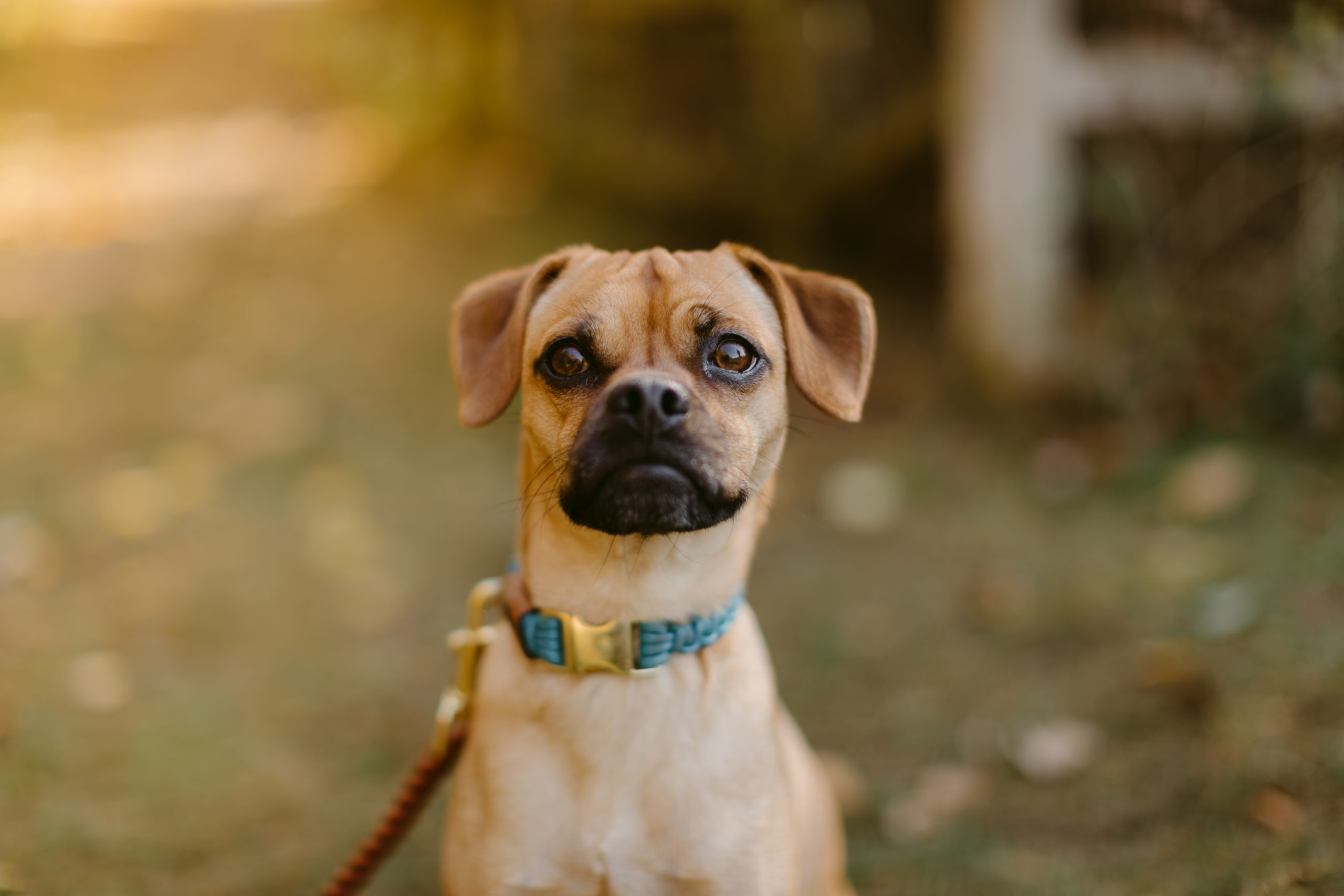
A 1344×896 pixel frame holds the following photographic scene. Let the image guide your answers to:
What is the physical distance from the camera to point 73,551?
178 inches

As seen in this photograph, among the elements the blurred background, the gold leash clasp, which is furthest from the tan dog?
the blurred background

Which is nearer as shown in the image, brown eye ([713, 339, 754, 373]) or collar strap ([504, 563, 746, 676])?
collar strap ([504, 563, 746, 676])

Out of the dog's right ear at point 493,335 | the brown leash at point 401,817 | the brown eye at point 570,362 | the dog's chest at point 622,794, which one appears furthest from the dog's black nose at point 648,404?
the brown leash at point 401,817

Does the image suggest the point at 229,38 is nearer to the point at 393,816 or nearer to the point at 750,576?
the point at 750,576

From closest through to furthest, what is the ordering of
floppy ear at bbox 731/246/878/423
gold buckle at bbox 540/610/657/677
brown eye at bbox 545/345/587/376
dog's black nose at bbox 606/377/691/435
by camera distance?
dog's black nose at bbox 606/377/691/435 → gold buckle at bbox 540/610/657/677 → brown eye at bbox 545/345/587/376 → floppy ear at bbox 731/246/878/423

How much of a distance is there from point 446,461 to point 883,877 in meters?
3.22

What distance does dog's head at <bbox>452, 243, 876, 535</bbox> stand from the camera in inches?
82.3

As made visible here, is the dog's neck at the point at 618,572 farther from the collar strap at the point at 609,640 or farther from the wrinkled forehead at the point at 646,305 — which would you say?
the wrinkled forehead at the point at 646,305

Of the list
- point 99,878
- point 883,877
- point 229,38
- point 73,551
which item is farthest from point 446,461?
point 229,38

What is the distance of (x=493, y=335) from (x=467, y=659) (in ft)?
2.62

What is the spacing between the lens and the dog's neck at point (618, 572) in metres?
2.27

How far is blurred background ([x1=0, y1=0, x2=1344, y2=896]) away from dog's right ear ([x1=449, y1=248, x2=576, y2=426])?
83 centimetres

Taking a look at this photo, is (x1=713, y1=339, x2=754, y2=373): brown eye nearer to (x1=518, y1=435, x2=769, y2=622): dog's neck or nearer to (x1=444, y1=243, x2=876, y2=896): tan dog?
(x1=444, y1=243, x2=876, y2=896): tan dog

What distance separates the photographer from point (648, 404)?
81.7 inches
